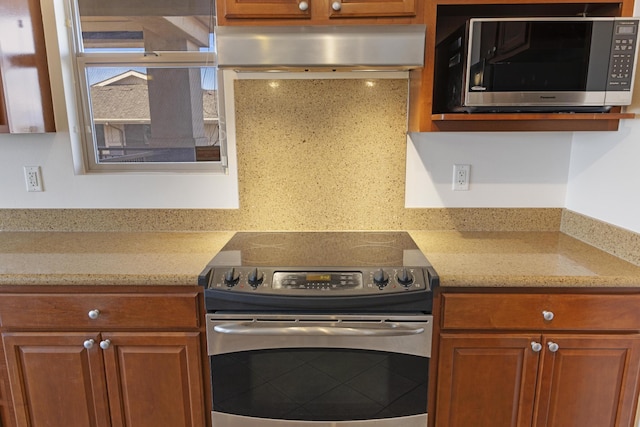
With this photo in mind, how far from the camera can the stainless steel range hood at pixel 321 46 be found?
1354 mm

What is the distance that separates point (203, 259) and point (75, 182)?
2.85ft

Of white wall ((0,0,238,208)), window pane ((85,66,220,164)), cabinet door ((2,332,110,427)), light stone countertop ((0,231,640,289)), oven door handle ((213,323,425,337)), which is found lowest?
cabinet door ((2,332,110,427))

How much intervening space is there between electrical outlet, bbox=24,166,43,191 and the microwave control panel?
237cm

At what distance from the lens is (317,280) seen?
136 cm

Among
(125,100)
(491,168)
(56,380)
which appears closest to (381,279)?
(491,168)

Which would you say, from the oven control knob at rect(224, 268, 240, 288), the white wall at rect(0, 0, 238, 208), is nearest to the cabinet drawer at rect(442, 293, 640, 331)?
the oven control knob at rect(224, 268, 240, 288)

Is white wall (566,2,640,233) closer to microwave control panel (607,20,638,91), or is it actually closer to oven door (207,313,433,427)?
microwave control panel (607,20,638,91)

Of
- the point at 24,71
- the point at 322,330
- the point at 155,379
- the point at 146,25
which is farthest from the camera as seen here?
the point at 146,25

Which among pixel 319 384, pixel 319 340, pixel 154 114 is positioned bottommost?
pixel 319 384

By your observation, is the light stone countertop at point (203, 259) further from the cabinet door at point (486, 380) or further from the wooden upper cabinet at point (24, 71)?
the wooden upper cabinet at point (24, 71)

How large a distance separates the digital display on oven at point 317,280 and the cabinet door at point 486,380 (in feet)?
1.20

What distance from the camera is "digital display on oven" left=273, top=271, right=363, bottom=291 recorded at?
133cm

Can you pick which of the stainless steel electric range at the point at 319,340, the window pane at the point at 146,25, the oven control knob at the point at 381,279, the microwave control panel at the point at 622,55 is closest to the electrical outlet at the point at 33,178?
the window pane at the point at 146,25

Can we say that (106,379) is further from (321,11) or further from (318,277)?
(321,11)
